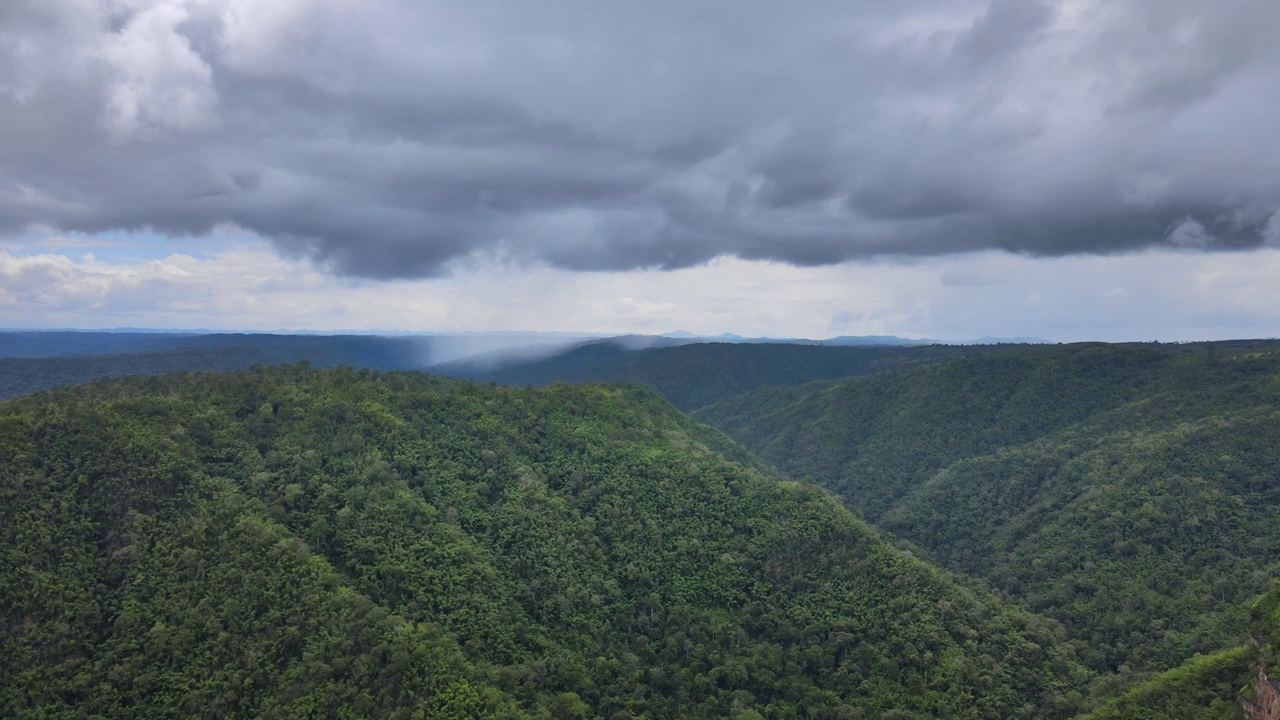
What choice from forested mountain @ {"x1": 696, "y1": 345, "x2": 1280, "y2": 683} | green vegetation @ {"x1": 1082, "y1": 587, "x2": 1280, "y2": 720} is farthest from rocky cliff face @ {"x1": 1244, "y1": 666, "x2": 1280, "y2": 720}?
forested mountain @ {"x1": 696, "y1": 345, "x2": 1280, "y2": 683}

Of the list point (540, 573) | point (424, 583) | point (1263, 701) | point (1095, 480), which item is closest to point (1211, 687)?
point (1263, 701)

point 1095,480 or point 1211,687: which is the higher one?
point 1095,480

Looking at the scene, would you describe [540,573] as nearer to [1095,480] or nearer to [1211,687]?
[1211,687]

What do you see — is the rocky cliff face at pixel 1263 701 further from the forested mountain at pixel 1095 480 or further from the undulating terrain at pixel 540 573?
the forested mountain at pixel 1095 480

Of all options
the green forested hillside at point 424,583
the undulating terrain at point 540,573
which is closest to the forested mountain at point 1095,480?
the undulating terrain at point 540,573

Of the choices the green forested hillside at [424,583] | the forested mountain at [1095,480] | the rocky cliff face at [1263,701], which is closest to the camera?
the rocky cliff face at [1263,701]

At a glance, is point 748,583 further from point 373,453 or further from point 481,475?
point 373,453
